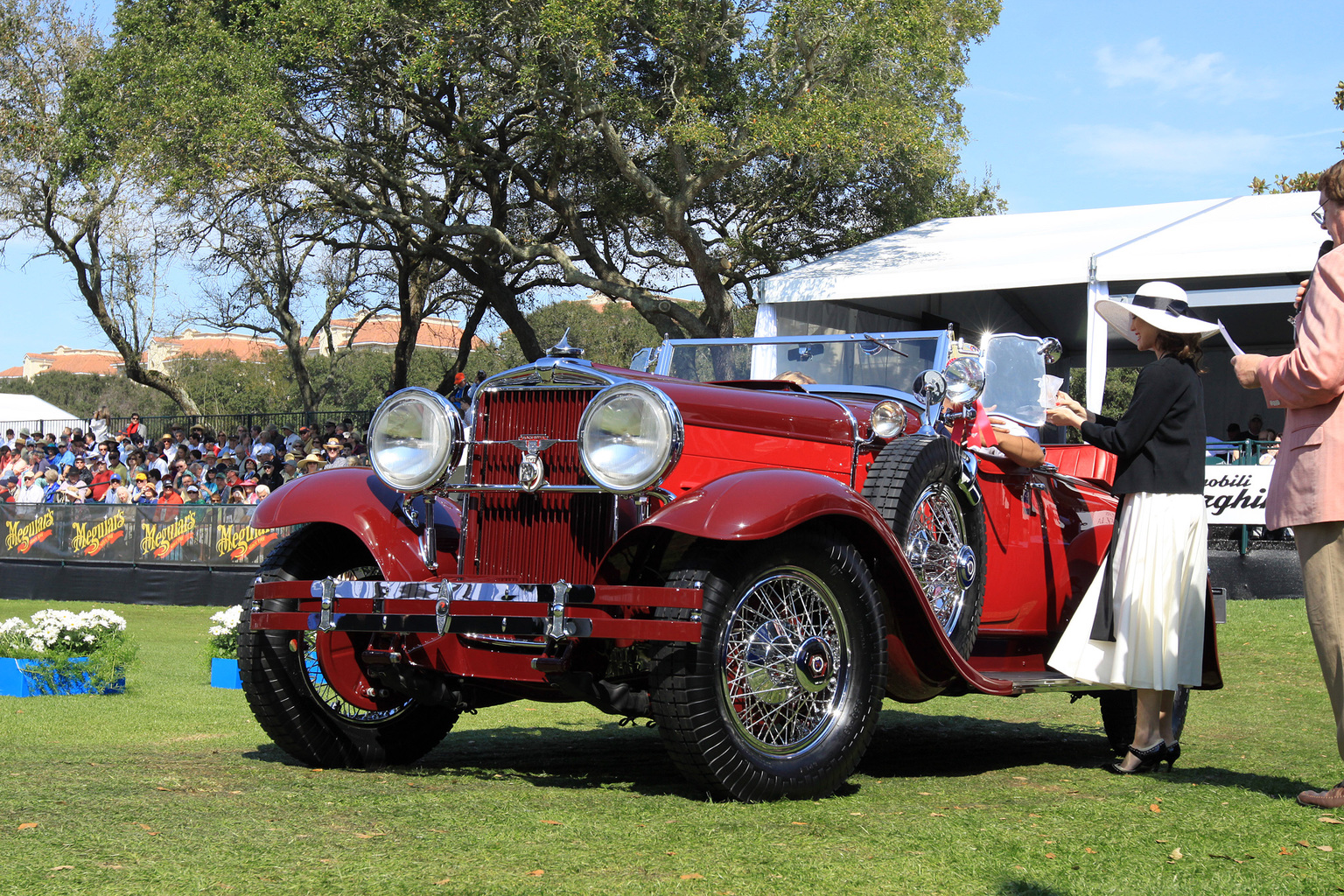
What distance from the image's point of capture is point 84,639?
27.9ft

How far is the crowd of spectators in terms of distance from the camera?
17141mm

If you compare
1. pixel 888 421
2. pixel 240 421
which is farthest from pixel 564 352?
pixel 240 421

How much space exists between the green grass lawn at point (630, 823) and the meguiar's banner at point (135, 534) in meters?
9.27

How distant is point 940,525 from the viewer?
16.3ft

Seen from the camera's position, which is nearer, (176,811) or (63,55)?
(176,811)

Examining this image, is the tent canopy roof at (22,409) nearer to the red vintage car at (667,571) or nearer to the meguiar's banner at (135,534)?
the meguiar's banner at (135,534)

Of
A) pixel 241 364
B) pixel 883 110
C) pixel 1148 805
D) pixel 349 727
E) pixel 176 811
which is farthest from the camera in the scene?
pixel 241 364

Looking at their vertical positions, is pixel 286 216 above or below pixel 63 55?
below

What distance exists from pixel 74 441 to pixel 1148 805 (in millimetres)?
21754

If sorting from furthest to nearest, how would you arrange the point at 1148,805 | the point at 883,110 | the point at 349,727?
the point at 883,110, the point at 349,727, the point at 1148,805

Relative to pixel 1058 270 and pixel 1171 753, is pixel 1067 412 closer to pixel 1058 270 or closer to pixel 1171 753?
pixel 1171 753

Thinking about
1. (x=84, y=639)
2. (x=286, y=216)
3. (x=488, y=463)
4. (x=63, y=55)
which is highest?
(x=63, y=55)

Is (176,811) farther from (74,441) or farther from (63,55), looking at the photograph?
(63,55)

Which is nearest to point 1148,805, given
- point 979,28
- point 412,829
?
point 412,829
